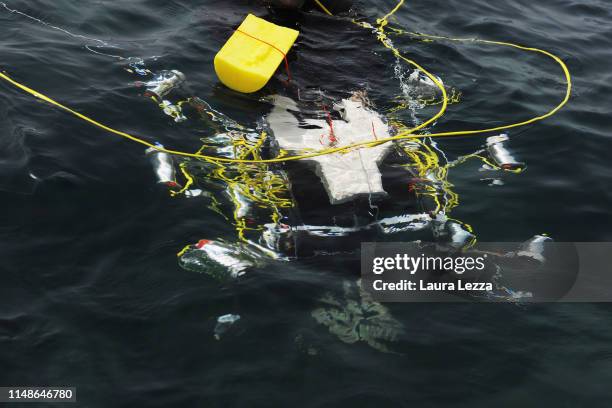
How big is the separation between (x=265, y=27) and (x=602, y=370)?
18.2 ft

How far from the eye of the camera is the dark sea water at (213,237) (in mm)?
4441

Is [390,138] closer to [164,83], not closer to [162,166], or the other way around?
[162,166]

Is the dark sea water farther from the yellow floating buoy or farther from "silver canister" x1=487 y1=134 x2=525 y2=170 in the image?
the yellow floating buoy

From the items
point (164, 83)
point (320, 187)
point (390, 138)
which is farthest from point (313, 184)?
point (164, 83)

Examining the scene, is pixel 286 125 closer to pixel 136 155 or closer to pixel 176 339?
pixel 136 155

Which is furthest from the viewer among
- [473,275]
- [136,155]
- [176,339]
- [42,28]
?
[42,28]

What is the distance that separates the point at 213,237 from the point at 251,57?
9.34 ft

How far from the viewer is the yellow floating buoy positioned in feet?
24.3

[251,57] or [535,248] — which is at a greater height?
[251,57]

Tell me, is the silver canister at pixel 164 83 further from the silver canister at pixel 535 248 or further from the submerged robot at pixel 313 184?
the silver canister at pixel 535 248

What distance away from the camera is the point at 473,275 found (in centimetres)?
543

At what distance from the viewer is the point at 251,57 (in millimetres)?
7598

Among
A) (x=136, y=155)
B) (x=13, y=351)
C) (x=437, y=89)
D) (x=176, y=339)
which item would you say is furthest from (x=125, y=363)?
(x=437, y=89)

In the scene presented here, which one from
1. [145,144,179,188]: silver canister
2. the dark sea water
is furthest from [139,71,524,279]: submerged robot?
the dark sea water
